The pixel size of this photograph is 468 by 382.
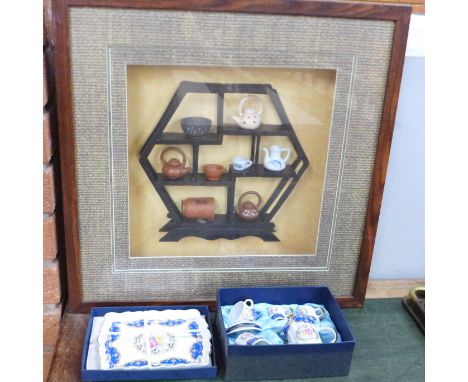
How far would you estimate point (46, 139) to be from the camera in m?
0.85

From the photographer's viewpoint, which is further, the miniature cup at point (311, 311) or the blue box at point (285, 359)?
the miniature cup at point (311, 311)

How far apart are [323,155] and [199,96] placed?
0.25 m

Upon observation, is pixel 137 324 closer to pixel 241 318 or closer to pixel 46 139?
pixel 241 318

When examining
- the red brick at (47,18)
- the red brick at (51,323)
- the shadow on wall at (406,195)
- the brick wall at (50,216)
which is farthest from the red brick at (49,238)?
the shadow on wall at (406,195)

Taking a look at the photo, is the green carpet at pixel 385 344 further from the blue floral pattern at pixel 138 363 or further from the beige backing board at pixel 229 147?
the blue floral pattern at pixel 138 363

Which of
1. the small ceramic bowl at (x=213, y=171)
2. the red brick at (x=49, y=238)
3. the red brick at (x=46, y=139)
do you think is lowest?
the red brick at (x=49, y=238)

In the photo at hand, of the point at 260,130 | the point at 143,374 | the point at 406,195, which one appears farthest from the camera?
the point at 406,195

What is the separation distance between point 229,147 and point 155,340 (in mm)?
365

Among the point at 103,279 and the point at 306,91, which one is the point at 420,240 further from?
the point at 103,279

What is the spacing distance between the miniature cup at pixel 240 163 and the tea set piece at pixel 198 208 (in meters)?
0.08

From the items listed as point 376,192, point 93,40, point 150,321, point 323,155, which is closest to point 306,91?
point 323,155

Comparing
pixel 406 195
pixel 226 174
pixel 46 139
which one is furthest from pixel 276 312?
pixel 46 139

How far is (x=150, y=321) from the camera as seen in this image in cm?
93

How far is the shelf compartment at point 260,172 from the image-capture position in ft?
3.13
